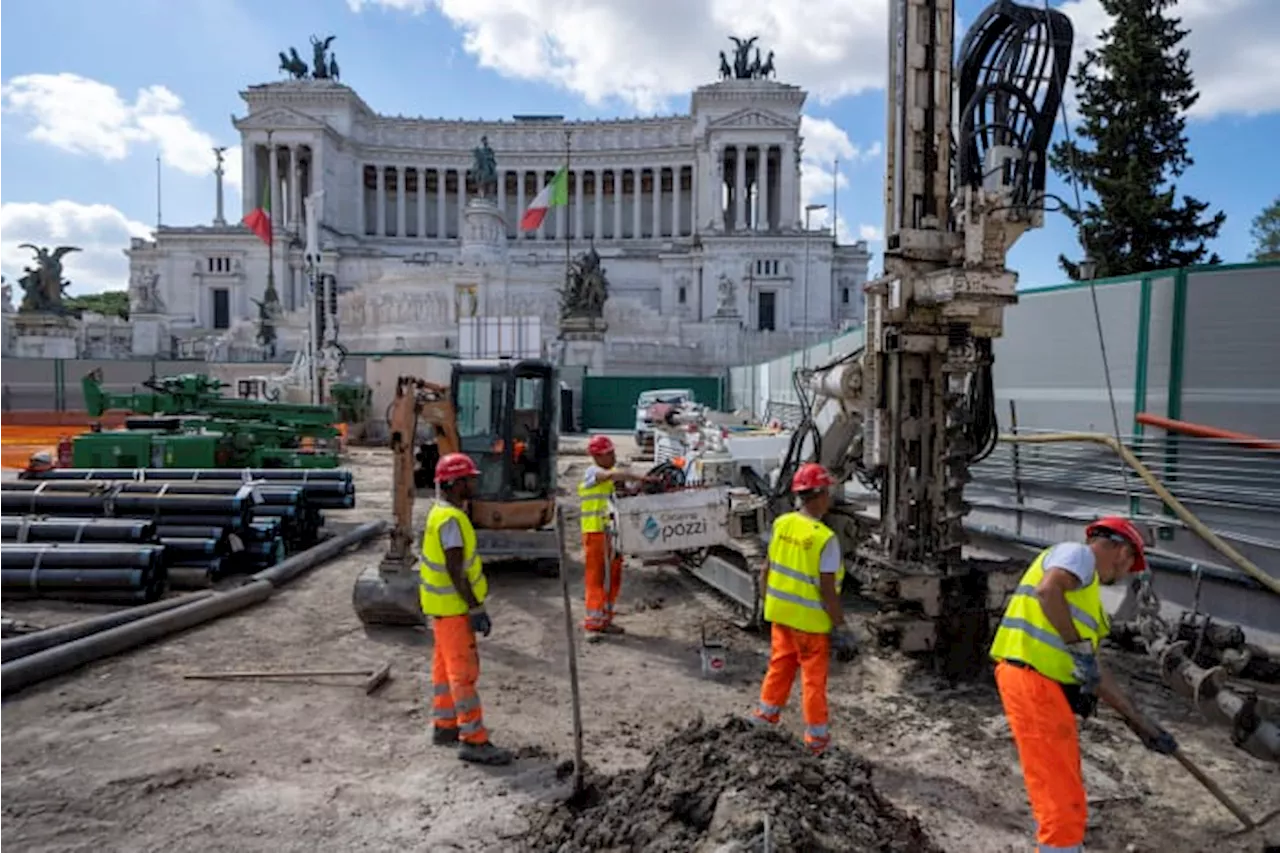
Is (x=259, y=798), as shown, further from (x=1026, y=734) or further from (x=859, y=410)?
(x=859, y=410)

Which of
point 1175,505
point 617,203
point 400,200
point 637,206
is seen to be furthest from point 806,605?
point 400,200

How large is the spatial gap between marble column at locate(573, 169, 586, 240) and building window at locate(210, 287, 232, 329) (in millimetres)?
29301

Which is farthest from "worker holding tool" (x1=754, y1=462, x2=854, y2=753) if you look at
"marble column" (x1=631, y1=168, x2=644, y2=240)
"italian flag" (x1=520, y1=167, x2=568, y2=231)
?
"marble column" (x1=631, y1=168, x2=644, y2=240)

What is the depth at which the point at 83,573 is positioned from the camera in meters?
8.71

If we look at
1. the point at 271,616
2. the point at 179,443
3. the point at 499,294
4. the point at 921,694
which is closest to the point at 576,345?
the point at 499,294

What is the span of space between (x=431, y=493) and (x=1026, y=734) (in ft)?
52.7

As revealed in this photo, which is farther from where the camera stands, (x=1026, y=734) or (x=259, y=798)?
(x=259, y=798)

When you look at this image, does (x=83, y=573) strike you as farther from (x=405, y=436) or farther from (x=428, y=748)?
(x=428, y=748)

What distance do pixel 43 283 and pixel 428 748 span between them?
52.4 m

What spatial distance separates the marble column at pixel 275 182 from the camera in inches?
2672

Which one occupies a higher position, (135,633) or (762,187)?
(762,187)

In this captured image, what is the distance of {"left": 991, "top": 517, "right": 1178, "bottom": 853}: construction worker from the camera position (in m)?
3.76

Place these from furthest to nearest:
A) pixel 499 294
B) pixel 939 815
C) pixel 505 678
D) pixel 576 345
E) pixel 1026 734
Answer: pixel 499 294 < pixel 576 345 < pixel 505 678 < pixel 939 815 < pixel 1026 734

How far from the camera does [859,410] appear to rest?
24.9 ft
